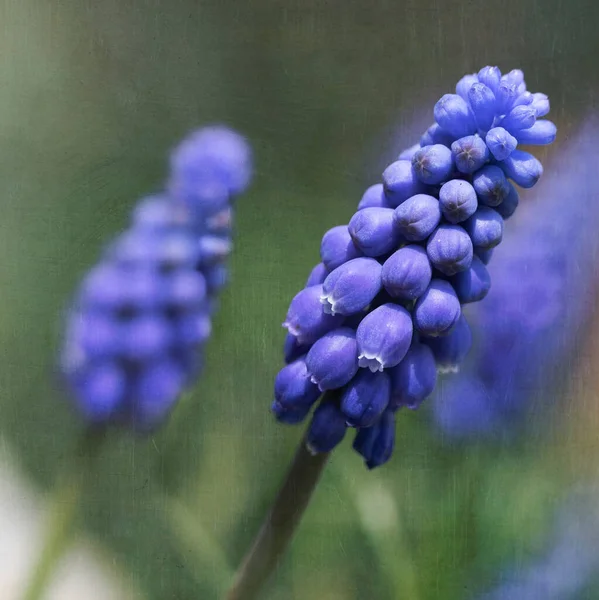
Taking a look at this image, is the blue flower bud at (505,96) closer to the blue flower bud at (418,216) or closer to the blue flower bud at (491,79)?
the blue flower bud at (491,79)

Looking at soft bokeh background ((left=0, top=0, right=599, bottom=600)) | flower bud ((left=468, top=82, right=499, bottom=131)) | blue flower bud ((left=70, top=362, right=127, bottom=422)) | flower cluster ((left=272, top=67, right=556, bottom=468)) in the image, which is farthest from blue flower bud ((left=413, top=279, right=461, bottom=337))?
blue flower bud ((left=70, top=362, right=127, bottom=422))

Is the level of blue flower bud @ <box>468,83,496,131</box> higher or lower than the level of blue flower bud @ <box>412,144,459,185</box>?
higher

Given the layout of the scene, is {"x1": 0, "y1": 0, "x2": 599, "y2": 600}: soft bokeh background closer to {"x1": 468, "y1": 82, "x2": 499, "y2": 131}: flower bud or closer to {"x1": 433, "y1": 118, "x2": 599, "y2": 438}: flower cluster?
{"x1": 433, "y1": 118, "x2": 599, "y2": 438}: flower cluster

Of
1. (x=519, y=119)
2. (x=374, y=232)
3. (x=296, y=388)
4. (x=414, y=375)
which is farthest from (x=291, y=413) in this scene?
(x=519, y=119)

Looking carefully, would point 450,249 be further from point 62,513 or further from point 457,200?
point 62,513

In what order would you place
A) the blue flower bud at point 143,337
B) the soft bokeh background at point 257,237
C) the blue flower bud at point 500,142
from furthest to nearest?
the soft bokeh background at point 257,237
the blue flower bud at point 143,337
the blue flower bud at point 500,142

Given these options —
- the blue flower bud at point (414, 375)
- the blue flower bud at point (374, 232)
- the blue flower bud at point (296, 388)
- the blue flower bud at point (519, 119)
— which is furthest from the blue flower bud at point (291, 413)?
the blue flower bud at point (519, 119)
